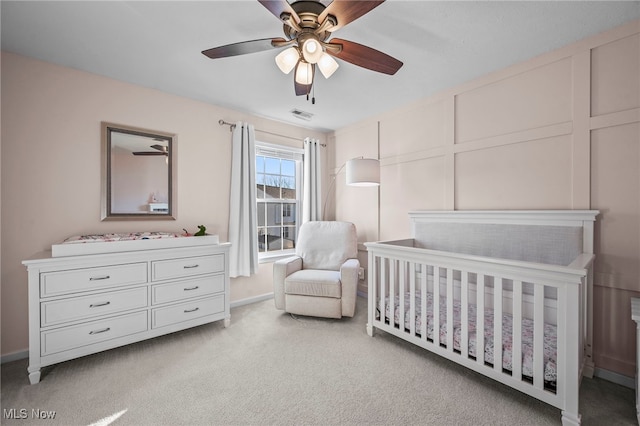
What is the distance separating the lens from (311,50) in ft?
4.76

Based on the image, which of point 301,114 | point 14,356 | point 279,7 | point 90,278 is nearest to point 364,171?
point 301,114

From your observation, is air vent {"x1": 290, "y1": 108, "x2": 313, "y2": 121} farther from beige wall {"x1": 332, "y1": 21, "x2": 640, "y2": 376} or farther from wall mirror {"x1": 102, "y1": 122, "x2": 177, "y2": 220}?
wall mirror {"x1": 102, "y1": 122, "x2": 177, "y2": 220}

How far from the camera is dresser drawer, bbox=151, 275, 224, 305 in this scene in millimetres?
2289

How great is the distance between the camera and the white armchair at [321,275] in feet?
8.89

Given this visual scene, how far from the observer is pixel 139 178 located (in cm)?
259

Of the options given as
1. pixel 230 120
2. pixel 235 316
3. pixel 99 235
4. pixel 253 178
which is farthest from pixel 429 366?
pixel 230 120

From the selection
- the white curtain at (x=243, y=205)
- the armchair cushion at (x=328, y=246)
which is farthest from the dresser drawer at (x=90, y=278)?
the armchair cushion at (x=328, y=246)

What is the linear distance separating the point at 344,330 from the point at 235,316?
4.07 ft

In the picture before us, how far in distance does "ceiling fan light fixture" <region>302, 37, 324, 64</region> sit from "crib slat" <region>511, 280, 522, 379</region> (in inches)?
70.0

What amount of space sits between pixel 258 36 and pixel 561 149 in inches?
97.6

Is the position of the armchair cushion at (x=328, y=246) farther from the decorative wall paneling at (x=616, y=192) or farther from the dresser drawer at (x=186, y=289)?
the decorative wall paneling at (x=616, y=192)

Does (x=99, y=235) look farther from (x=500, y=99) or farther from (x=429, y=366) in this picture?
(x=500, y=99)

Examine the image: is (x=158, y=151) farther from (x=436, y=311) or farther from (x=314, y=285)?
(x=436, y=311)

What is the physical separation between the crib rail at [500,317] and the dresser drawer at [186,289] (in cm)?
152
